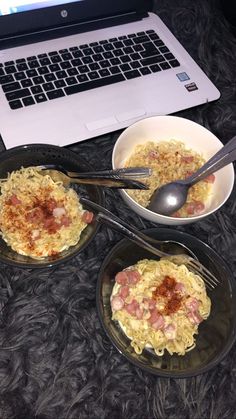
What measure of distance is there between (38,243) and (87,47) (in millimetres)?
690

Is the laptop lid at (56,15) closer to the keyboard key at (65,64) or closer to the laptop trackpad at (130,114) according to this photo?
the keyboard key at (65,64)

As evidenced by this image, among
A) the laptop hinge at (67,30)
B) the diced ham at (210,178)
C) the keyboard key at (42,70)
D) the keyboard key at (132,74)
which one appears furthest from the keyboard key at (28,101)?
the diced ham at (210,178)

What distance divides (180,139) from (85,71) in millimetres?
363

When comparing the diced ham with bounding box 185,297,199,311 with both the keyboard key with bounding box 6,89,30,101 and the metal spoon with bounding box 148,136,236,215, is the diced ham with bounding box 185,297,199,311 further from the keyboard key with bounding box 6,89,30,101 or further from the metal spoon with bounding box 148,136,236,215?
the keyboard key with bounding box 6,89,30,101

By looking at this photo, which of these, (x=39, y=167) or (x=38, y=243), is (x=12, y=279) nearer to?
(x=38, y=243)

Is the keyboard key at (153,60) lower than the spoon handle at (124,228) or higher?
higher

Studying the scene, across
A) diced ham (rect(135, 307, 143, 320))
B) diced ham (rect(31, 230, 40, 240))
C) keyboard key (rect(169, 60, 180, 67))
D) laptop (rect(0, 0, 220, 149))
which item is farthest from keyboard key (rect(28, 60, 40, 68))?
diced ham (rect(135, 307, 143, 320))

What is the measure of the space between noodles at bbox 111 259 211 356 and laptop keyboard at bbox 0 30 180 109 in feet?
1.90

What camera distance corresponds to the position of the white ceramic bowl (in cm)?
120

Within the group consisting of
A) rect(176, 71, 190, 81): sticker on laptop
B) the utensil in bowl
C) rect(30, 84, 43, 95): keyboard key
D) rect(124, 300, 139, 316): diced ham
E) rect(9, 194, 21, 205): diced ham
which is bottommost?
rect(124, 300, 139, 316): diced ham

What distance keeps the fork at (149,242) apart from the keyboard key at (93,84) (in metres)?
0.38

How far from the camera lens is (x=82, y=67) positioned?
137cm

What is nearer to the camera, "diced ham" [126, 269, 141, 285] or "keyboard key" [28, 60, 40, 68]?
"diced ham" [126, 269, 141, 285]

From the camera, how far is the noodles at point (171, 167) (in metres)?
1.20
